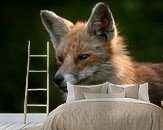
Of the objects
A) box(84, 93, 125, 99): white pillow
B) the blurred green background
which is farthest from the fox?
the blurred green background

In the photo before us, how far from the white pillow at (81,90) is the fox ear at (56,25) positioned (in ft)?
2.12

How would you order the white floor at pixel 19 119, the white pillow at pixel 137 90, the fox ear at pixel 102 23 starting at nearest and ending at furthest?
the white pillow at pixel 137 90
the fox ear at pixel 102 23
the white floor at pixel 19 119

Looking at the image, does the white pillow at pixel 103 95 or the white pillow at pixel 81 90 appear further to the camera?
the white pillow at pixel 81 90

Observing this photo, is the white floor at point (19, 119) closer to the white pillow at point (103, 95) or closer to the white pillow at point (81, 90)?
the white pillow at point (81, 90)

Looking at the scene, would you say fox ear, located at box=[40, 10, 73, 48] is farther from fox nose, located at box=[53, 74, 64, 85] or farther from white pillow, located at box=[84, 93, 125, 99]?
white pillow, located at box=[84, 93, 125, 99]

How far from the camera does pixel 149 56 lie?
16.2ft

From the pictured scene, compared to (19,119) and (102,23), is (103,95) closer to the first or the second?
(102,23)

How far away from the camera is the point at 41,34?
515cm

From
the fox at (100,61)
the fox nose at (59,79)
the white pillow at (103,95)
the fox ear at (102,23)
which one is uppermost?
the fox ear at (102,23)

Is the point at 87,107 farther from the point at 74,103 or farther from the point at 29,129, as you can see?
the point at 29,129

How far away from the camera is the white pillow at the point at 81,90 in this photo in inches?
155

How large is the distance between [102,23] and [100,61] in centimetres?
38

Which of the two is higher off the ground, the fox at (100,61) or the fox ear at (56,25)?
the fox ear at (56,25)

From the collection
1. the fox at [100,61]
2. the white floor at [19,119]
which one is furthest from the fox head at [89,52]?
the white floor at [19,119]
